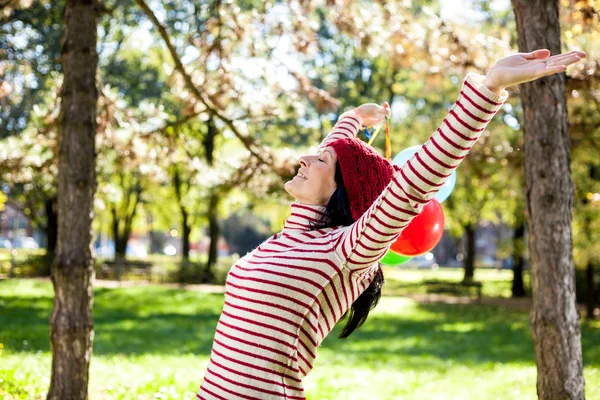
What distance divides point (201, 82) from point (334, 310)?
498cm

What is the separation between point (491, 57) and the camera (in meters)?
6.84

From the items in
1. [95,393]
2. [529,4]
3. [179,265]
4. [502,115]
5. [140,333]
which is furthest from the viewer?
[179,265]

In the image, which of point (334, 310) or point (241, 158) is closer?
point (334, 310)

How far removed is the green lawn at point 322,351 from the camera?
696cm

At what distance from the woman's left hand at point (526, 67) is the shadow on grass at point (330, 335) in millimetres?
8333

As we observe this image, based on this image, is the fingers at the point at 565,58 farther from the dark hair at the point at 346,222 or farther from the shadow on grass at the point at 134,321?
the shadow on grass at the point at 134,321

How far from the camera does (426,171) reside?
214 centimetres

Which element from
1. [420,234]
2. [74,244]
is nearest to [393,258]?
[420,234]

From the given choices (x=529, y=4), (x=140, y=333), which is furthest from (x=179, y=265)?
(x=529, y=4)

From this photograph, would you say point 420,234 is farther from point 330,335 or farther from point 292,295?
point 330,335

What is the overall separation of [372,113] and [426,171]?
4.19 feet

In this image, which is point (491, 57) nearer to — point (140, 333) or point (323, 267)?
point (323, 267)

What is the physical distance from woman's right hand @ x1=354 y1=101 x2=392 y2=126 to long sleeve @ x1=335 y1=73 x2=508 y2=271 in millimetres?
1084

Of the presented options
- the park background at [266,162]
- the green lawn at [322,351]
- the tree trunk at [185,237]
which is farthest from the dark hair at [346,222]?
the tree trunk at [185,237]
